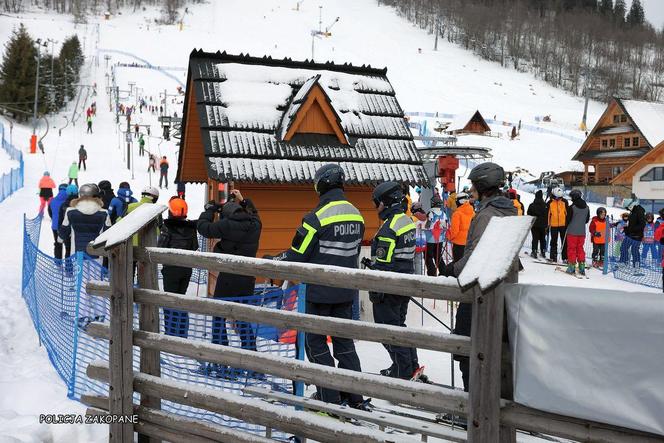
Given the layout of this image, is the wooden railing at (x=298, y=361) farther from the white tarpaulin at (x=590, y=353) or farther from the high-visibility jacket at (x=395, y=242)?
the high-visibility jacket at (x=395, y=242)

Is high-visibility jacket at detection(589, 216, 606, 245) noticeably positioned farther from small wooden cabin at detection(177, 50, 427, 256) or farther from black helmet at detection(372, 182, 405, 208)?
black helmet at detection(372, 182, 405, 208)

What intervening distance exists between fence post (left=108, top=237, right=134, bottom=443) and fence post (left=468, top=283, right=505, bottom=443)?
2340 millimetres

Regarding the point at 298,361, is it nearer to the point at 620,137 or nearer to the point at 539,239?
the point at 539,239

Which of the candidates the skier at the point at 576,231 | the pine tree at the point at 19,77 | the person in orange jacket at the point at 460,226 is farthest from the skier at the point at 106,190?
the pine tree at the point at 19,77

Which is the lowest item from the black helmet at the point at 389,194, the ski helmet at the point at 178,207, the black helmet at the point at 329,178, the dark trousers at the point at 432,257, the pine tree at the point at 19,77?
the dark trousers at the point at 432,257

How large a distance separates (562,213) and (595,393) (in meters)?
13.8

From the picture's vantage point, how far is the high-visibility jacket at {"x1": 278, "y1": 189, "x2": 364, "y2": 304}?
5.00 meters

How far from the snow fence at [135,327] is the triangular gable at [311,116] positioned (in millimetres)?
3734

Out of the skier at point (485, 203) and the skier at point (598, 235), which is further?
the skier at point (598, 235)

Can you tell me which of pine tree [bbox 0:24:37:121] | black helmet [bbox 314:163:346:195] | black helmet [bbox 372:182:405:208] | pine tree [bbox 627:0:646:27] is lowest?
black helmet [bbox 372:182:405:208]

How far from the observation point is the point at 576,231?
46.7 feet

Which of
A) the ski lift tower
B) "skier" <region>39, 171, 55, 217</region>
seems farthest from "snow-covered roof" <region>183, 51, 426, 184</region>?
"skier" <region>39, 171, 55, 217</region>

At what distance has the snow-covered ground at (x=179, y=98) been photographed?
20.7 ft

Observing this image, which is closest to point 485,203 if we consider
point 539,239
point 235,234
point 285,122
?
point 235,234
